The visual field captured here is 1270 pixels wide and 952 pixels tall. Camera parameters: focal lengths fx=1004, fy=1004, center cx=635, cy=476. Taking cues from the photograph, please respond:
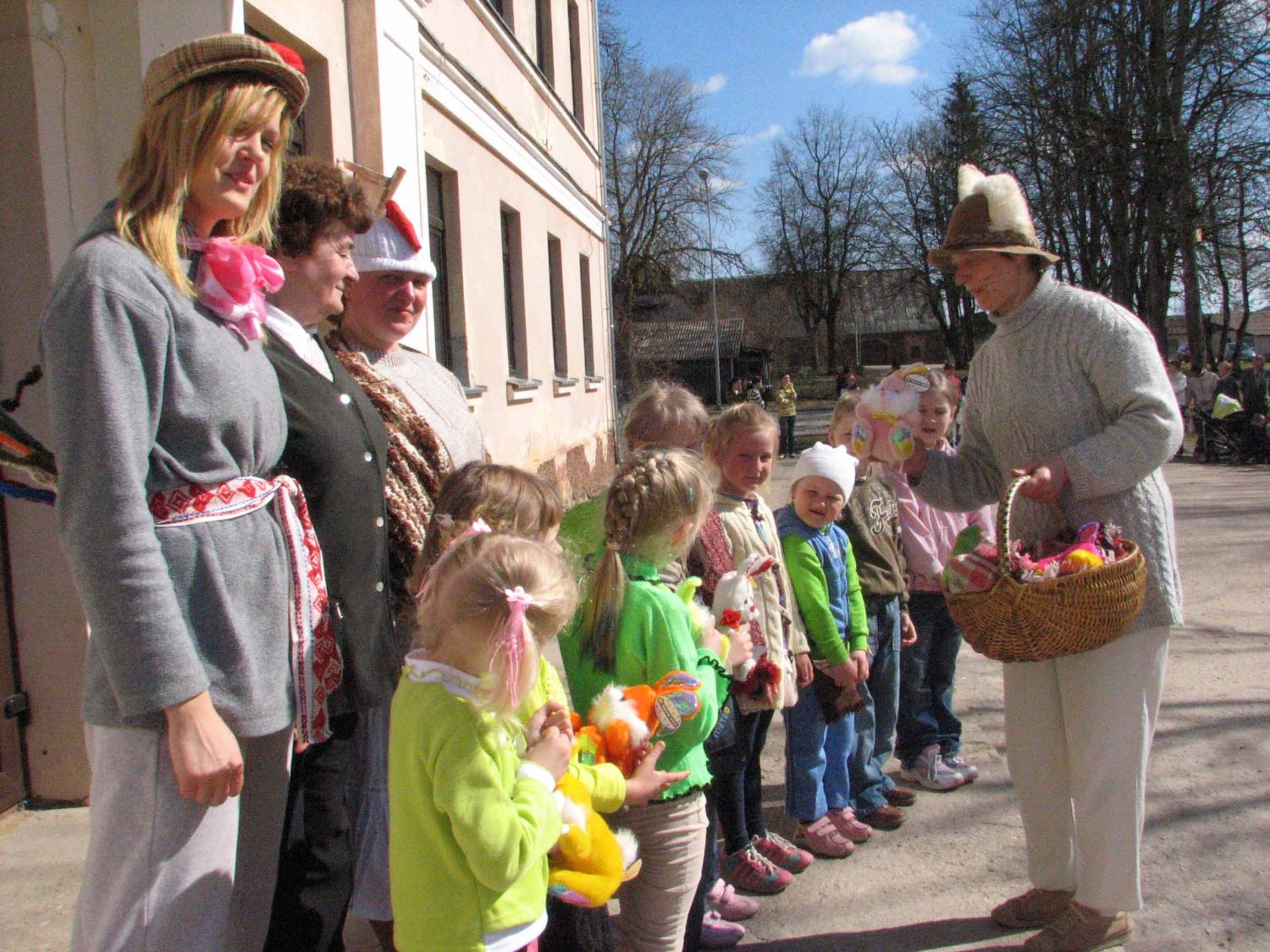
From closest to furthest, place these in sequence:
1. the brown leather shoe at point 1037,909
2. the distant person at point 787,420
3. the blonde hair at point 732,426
A: the brown leather shoe at point 1037,909, the blonde hair at point 732,426, the distant person at point 787,420

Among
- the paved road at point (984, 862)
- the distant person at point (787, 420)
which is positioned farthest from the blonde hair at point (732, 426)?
the distant person at point (787, 420)

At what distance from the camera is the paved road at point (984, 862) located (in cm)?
284

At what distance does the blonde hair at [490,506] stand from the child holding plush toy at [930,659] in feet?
6.47

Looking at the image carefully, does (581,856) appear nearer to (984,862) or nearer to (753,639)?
(753,639)

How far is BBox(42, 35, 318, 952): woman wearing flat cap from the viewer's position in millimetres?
1467

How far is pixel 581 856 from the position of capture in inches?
74.5

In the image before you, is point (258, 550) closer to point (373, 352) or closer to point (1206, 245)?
point (373, 352)

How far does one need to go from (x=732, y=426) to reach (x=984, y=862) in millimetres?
1637

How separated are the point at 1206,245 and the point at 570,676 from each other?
2829 cm

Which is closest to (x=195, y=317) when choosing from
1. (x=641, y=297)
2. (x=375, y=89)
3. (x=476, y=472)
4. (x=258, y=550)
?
(x=258, y=550)

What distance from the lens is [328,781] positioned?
2105 millimetres

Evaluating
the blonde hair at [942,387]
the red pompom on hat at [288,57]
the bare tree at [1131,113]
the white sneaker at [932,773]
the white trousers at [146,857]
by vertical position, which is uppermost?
the bare tree at [1131,113]

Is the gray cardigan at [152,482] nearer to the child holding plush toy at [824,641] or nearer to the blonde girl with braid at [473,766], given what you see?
the blonde girl with braid at [473,766]

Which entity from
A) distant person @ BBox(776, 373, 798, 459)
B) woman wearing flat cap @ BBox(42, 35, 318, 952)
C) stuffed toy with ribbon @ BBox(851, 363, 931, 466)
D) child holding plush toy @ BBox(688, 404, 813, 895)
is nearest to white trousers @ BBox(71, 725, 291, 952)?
woman wearing flat cap @ BBox(42, 35, 318, 952)
